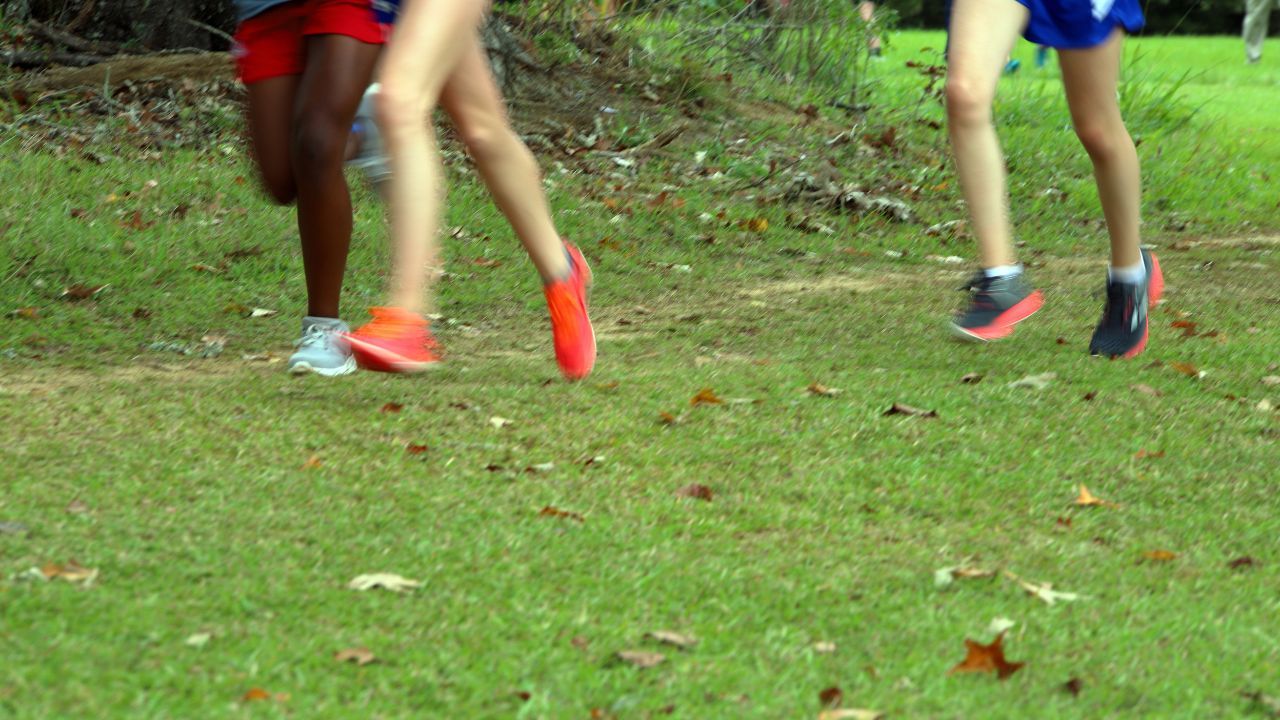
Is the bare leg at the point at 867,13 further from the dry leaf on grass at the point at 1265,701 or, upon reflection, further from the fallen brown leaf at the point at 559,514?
the dry leaf on grass at the point at 1265,701

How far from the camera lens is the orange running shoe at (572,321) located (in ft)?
13.9

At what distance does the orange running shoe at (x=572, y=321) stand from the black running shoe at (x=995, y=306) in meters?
1.27

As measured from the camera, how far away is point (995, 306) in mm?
4902

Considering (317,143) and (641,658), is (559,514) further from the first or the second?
(317,143)

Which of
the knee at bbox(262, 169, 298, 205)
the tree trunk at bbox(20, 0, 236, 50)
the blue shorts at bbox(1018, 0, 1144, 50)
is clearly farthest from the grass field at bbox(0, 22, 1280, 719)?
the tree trunk at bbox(20, 0, 236, 50)

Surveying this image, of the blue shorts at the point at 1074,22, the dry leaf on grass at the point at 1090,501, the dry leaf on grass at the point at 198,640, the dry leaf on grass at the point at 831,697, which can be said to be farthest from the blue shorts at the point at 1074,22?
the dry leaf on grass at the point at 198,640

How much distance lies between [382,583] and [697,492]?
873 millimetres

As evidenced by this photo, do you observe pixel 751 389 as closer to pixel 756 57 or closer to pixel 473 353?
pixel 473 353

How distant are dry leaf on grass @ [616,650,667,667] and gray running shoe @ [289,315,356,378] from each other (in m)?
2.04

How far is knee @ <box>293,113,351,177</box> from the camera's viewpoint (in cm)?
409

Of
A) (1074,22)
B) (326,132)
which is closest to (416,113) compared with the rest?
(326,132)

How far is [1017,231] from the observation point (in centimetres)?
880

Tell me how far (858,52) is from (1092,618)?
9063 millimetres

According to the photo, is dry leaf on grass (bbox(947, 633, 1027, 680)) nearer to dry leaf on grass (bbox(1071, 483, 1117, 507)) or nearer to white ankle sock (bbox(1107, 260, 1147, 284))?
dry leaf on grass (bbox(1071, 483, 1117, 507))
